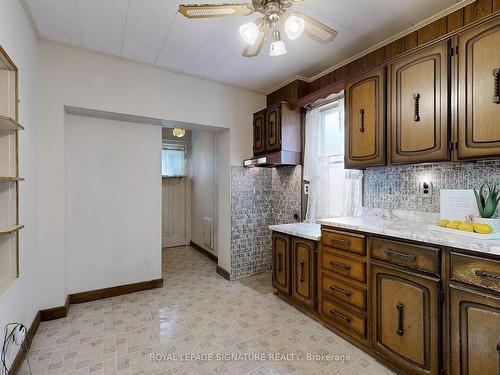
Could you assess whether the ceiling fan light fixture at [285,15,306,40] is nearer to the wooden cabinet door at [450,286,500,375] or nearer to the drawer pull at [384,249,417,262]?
the drawer pull at [384,249,417,262]

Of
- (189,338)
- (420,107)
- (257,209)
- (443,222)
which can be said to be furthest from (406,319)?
(257,209)

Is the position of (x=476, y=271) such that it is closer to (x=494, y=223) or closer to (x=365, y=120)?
(x=494, y=223)

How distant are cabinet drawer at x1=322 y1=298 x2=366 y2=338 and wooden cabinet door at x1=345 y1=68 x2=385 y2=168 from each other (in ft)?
4.06

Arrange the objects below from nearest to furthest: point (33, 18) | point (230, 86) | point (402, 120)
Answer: point (402, 120) < point (33, 18) < point (230, 86)

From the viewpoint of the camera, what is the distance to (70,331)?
2197mm

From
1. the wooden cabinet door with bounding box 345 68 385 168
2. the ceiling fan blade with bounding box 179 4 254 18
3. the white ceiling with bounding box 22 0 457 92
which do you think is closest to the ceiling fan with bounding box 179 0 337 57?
the ceiling fan blade with bounding box 179 4 254 18

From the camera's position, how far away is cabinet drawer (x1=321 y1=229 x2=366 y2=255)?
75.0 inches

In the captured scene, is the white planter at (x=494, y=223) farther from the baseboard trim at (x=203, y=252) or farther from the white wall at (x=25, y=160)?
the baseboard trim at (x=203, y=252)

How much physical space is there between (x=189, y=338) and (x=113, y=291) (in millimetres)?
1358

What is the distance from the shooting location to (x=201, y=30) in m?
2.19

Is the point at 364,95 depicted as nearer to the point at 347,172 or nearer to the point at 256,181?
the point at 347,172

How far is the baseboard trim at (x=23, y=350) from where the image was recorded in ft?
5.42

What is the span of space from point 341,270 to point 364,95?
1.51m

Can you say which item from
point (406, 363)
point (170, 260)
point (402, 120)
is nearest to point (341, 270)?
point (406, 363)
